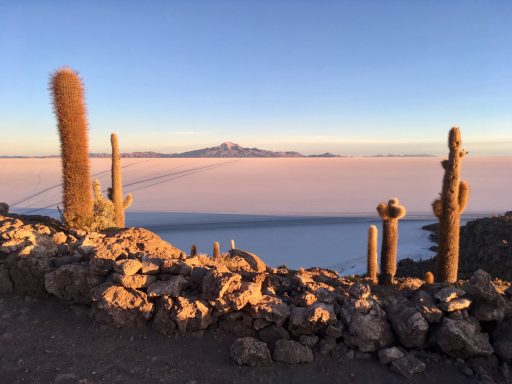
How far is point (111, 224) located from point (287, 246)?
13.5 meters

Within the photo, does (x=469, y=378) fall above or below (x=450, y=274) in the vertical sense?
above

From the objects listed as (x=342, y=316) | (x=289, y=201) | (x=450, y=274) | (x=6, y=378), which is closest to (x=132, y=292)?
(x=6, y=378)

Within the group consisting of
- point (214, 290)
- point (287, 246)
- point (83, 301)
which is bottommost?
point (287, 246)

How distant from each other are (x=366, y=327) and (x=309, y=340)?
64 cm

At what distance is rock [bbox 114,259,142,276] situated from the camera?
16.3ft

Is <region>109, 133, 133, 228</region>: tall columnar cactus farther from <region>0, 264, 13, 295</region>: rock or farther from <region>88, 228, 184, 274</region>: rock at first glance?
<region>0, 264, 13, 295</region>: rock

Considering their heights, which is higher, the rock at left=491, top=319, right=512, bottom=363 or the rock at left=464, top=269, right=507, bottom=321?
the rock at left=464, top=269, right=507, bottom=321

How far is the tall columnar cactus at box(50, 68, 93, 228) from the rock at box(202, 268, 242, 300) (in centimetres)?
511

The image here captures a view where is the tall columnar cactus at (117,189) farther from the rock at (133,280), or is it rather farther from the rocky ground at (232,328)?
the rock at (133,280)

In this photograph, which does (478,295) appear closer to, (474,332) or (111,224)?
(474,332)

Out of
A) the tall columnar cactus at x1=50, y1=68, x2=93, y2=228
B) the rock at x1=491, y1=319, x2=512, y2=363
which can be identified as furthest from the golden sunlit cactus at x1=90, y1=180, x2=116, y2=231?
the rock at x1=491, y1=319, x2=512, y2=363

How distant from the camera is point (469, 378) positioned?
13.0 ft

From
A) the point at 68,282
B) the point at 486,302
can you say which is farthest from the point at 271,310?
the point at 68,282

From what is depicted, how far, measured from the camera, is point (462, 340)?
161 inches
